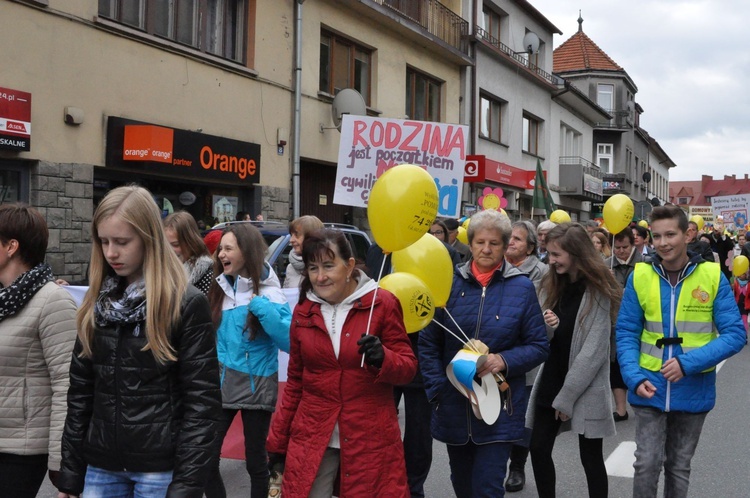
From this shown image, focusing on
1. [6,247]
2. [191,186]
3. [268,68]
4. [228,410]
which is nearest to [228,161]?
[191,186]

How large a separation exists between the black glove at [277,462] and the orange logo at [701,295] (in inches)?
87.1

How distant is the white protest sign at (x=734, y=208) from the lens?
26.5 metres

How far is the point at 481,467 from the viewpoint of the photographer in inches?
156

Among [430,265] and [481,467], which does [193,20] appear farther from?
[481,467]

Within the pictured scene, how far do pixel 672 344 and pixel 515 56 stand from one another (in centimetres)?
2522

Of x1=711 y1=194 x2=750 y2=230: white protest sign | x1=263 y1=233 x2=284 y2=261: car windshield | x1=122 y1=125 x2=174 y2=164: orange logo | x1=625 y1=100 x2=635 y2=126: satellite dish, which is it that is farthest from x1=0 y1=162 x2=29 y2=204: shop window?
x1=625 y1=100 x2=635 y2=126: satellite dish

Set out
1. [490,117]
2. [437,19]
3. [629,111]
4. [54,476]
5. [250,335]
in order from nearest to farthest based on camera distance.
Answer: [54,476]
[250,335]
[437,19]
[490,117]
[629,111]

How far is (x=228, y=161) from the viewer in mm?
14398

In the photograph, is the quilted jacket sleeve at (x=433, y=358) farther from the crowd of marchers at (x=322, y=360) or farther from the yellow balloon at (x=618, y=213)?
the yellow balloon at (x=618, y=213)

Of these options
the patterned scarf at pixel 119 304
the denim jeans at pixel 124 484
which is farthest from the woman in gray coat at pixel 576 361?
the patterned scarf at pixel 119 304

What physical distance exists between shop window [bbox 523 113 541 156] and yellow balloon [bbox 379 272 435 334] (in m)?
25.8

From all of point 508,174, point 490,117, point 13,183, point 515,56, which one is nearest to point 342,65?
point 13,183

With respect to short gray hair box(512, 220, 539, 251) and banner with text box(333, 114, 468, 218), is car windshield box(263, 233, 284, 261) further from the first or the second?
short gray hair box(512, 220, 539, 251)

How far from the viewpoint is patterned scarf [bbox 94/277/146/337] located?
2762 mm
